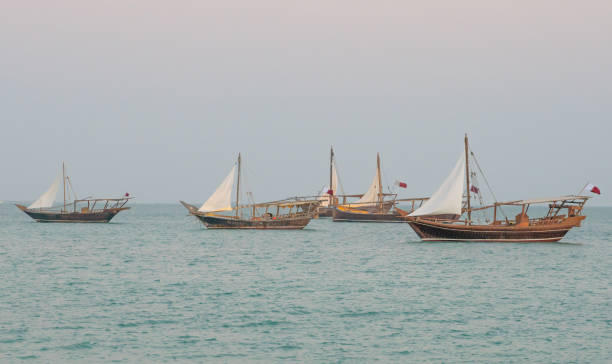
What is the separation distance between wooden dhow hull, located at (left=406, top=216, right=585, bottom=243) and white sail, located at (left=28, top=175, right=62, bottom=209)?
55.9 meters

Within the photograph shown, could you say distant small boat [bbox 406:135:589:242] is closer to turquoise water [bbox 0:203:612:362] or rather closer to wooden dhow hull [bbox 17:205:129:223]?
turquoise water [bbox 0:203:612:362]

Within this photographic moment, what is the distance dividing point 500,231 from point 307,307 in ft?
101

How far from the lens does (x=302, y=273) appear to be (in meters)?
39.6

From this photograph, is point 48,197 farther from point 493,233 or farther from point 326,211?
point 493,233

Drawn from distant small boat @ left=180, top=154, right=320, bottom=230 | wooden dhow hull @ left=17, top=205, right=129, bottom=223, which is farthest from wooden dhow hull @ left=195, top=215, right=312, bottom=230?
wooden dhow hull @ left=17, top=205, right=129, bottom=223

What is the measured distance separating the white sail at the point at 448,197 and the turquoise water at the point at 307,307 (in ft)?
14.5

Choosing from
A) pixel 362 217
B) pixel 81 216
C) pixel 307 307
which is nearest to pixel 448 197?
pixel 307 307

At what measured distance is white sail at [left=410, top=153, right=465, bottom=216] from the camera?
180ft

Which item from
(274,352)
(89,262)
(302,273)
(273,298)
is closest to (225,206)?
(89,262)

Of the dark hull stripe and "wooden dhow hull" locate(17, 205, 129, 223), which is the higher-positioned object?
"wooden dhow hull" locate(17, 205, 129, 223)

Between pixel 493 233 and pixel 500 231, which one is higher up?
pixel 500 231

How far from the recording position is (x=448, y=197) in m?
54.9

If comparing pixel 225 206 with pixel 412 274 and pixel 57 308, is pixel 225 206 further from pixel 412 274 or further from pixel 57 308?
pixel 57 308

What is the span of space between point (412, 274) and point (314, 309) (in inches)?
494
